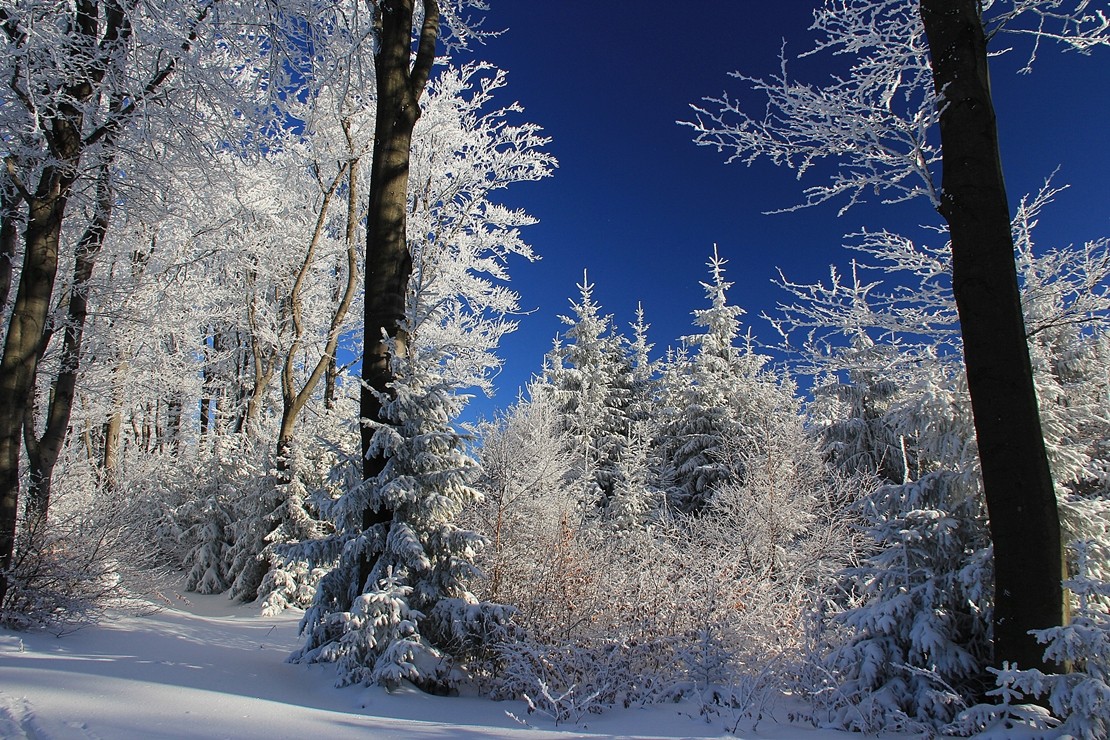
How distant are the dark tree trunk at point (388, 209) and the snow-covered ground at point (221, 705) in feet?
3.66

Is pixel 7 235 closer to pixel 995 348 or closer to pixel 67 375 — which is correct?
pixel 67 375

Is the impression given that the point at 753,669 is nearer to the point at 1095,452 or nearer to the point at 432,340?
the point at 1095,452

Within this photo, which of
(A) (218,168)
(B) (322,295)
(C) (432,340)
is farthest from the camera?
(B) (322,295)

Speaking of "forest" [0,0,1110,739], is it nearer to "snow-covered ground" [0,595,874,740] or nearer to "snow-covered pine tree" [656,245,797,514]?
"snow-covered ground" [0,595,874,740]

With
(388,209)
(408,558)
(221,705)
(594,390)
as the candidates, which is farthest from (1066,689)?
(594,390)

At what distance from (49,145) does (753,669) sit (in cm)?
780

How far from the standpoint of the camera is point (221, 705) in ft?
10.7

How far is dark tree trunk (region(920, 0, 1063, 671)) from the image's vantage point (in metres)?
3.57

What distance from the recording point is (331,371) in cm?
1526

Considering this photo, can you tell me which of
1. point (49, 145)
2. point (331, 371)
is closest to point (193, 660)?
point (49, 145)

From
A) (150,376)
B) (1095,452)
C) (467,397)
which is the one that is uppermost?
(150,376)

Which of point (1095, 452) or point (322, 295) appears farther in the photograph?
point (322, 295)

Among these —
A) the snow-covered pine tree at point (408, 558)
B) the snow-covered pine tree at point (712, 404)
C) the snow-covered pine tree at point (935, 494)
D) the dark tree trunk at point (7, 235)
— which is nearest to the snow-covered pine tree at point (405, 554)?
the snow-covered pine tree at point (408, 558)

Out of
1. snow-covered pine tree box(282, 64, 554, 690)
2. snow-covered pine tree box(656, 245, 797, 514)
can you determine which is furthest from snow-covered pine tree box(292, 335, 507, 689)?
snow-covered pine tree box(656, 245, 797, 514)
